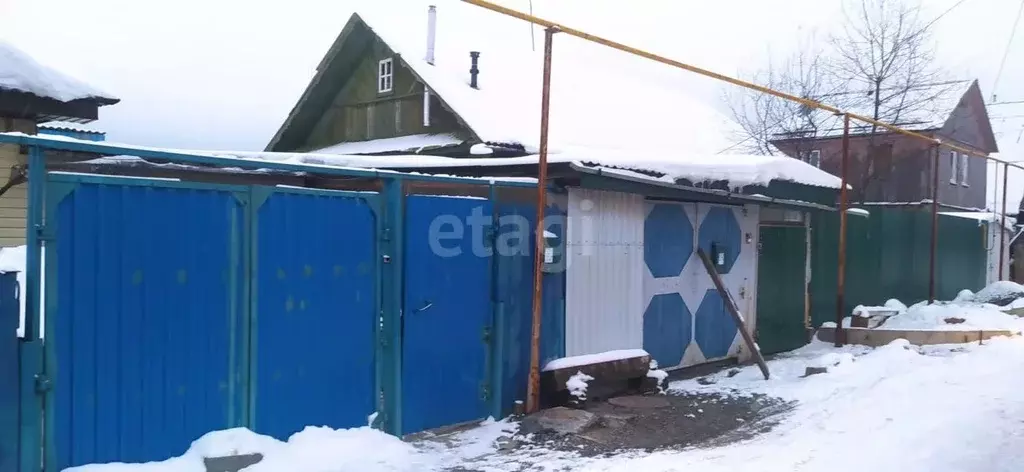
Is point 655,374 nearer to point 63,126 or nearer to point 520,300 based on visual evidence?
point 520,300

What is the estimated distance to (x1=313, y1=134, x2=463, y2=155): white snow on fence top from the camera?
1540cm

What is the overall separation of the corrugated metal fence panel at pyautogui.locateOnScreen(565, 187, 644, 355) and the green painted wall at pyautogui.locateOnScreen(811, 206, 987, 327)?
491cm

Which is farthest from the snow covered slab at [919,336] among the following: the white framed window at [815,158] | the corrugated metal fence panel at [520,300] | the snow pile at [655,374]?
the white framed window at [815,158]

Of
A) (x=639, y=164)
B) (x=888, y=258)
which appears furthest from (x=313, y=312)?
(x=888, y=258)

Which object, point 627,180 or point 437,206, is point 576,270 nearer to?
point 627,180

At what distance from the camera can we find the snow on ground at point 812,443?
5363 mm

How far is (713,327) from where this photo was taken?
32.5 feet

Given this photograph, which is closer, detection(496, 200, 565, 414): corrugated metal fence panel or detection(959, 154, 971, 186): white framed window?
detection(496, 200, 565, 414): corrugated metal fence panel

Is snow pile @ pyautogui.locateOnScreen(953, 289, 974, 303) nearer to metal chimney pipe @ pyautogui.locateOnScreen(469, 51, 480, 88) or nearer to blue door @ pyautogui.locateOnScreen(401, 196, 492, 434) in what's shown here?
metal chimney pipe @ pyautogui.locateOnScreen(469, 51, 480, 88)

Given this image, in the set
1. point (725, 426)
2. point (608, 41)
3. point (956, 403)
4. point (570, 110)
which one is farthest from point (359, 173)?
point (570, 110)

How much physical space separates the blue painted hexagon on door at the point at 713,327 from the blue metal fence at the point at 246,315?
3315 millimetres
